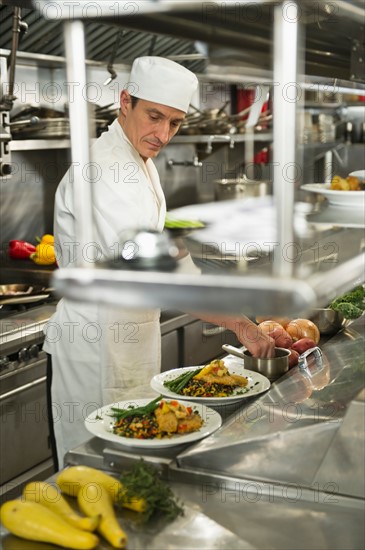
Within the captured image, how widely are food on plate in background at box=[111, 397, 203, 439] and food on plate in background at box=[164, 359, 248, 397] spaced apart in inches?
8.2

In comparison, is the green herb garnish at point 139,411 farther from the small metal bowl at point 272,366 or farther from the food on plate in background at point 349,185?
the food on plate in background at point 349,185

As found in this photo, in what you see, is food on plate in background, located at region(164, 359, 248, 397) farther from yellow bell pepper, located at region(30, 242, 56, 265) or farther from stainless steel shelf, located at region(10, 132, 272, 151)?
yellow bell pepper, located at region(30, 242, 56, 265)

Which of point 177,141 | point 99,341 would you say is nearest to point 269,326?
point 99,341

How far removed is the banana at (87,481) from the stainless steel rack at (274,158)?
0.74 meters

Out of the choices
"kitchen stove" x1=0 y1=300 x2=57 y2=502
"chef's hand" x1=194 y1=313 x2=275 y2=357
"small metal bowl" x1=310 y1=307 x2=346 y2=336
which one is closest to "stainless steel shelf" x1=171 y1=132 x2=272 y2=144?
"kitchen stove" x1=0 y1=300 x2=57 y2=502

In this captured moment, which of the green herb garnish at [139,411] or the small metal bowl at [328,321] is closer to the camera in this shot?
the green herb garnish at [139,411]

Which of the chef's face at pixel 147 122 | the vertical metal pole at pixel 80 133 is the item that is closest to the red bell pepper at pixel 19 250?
the chef's face at pixel 147 122

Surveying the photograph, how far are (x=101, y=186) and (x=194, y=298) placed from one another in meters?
1.47

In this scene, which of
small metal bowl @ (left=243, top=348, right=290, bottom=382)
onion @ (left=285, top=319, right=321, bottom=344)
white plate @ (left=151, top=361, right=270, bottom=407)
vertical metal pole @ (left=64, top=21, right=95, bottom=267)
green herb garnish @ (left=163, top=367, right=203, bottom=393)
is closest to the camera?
vertical metal pole @ (left=64, top=21, right=95, bottom=267)

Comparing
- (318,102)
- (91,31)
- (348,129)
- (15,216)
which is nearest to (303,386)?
(15,216)

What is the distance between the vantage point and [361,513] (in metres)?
1.76

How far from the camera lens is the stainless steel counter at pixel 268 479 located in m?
1.65

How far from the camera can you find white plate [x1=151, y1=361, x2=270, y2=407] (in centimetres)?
222

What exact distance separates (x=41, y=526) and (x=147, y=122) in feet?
5.07
